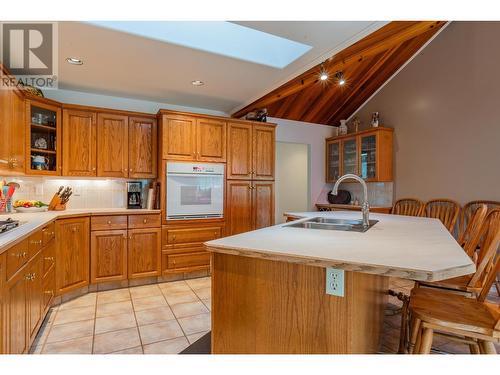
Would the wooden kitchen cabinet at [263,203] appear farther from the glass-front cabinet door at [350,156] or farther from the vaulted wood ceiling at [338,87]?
the glass-front cabinet door at [350,156]

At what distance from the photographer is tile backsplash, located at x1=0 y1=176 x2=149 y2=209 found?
3.34 m

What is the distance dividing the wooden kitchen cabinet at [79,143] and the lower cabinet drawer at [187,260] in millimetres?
1364

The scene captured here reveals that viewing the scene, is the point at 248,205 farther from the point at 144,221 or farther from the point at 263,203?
the point at 144,221

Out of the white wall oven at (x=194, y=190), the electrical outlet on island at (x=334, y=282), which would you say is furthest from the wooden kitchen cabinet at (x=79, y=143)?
the electrical outlet on island at (x=334, y=282)

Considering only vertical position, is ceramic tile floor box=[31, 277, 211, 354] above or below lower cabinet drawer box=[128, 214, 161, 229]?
below

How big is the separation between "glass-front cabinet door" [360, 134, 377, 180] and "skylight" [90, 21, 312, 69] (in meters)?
2.48

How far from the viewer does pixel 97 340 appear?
221 centimetres

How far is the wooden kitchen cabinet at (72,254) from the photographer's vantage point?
2881 mm

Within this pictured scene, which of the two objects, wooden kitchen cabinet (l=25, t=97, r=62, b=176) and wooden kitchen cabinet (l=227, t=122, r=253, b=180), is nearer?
wooden kitchen cabinet (l=25, t=97, r=62, b=176)

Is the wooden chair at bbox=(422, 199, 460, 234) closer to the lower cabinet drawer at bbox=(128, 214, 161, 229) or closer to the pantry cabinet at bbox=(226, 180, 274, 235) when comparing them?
the pantry cabinet at bbox=(226, 180, 274, 235)

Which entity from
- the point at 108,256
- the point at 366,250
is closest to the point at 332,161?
the point at 108,256

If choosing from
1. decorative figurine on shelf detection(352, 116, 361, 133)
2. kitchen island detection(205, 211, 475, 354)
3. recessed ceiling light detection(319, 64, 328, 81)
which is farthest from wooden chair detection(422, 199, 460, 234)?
kitchen island detection(205, 211, 475, 354)

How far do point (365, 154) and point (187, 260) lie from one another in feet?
10.8

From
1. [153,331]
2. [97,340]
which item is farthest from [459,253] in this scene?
[97,340]
